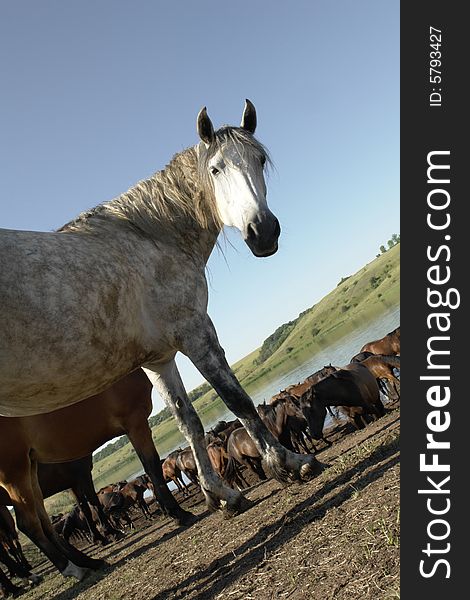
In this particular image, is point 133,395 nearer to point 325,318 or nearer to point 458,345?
point 458,345

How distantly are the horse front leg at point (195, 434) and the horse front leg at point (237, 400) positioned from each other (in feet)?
1.97

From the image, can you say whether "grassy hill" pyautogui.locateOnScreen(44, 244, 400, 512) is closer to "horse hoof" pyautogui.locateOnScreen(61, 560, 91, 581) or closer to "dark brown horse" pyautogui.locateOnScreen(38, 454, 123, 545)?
"dark brown horse" pyautogui.locateOnScreen(38, 454, 123, 545)

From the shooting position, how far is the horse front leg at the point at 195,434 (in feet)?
16.6

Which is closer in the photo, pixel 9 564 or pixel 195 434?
pixel 195 434

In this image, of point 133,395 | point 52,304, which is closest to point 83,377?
point 52,304

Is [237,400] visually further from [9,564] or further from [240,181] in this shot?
[9,564]

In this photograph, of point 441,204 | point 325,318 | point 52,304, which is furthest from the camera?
point 325,318

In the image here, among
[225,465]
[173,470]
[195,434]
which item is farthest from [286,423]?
[173,470]

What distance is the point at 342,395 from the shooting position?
11.5 metres

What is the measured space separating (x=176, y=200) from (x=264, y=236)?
1310 mm

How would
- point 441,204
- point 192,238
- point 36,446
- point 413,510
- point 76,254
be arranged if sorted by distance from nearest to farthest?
point 413,510, point 441,204, point 76,254, point 192,238, point 36,446

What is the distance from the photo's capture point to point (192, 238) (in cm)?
521

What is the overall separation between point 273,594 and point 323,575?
1.03 feet

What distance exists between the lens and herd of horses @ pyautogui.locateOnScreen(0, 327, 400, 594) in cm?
682
